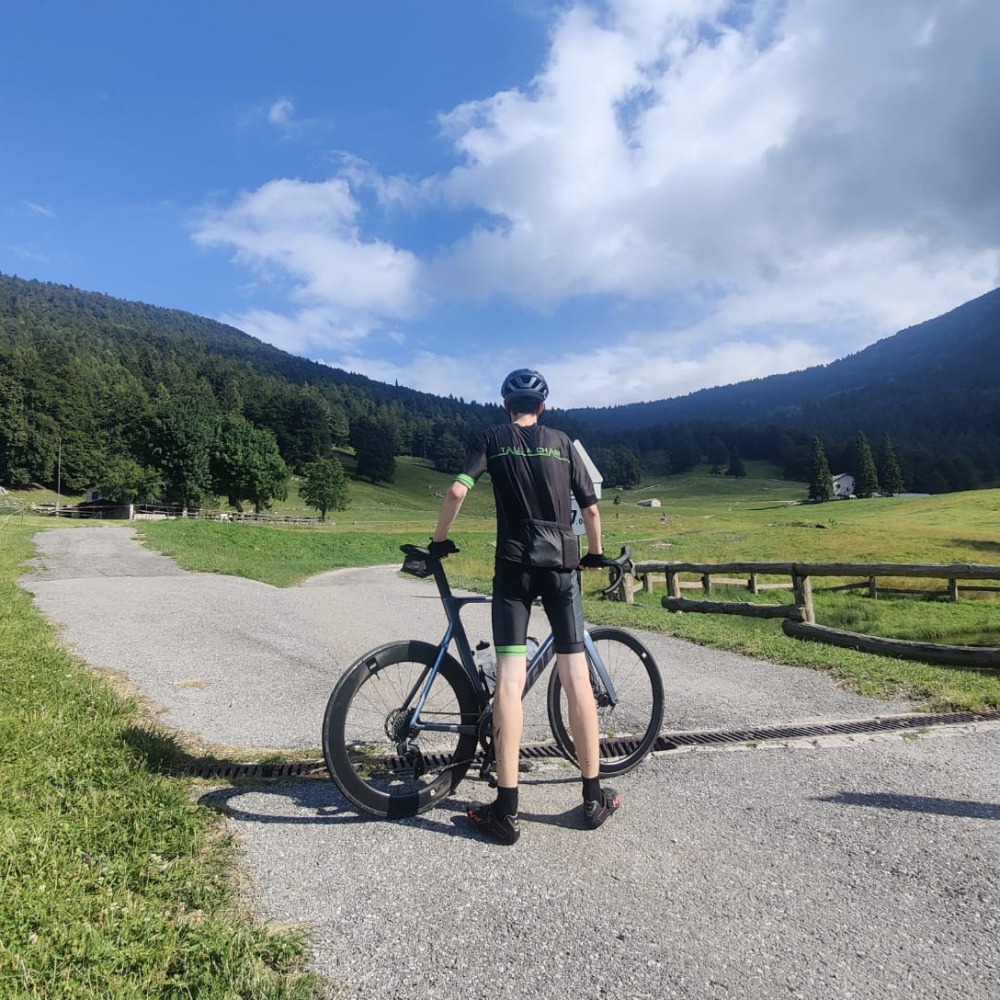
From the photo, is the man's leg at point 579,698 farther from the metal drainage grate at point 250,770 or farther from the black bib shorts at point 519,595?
the metal drainage grate at point 250,770

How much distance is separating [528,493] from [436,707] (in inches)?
58.7

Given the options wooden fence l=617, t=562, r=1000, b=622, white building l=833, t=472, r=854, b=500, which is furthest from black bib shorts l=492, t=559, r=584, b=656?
white building l=833, t=472, r=854, b=500

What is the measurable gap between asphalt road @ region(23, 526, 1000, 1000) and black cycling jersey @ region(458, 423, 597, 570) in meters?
1.57

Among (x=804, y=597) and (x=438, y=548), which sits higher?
(x=438, y=548)

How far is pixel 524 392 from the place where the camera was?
13.8 ft

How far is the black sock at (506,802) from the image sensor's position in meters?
3.51

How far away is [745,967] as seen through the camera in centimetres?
244

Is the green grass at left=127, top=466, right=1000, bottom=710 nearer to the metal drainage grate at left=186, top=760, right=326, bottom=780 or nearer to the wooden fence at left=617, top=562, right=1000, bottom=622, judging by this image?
the wooden fence at left=617, top=562, right=1000, bottom=622

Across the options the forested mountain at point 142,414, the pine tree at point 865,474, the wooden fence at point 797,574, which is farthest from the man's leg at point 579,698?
the pine tree at point 865,474

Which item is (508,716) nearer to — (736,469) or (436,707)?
(436,707)

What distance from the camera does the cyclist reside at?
364 centimetres

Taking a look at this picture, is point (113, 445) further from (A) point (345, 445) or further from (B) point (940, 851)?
(B) point (940, 851)

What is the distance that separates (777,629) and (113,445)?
102213 millimetres

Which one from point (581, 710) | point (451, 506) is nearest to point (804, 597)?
point (581, 710)
